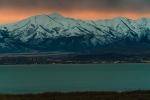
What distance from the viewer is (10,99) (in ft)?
136

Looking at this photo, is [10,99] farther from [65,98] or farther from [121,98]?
[121,98]

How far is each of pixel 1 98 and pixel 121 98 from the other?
13.0m

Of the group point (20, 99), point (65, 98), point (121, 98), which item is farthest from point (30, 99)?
point (121, 98)

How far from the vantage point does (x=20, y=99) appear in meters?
42.1

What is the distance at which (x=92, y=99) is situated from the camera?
40.9 metres

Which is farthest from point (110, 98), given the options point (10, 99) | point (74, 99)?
point (10, 99)

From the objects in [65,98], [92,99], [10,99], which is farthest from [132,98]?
[10,99]

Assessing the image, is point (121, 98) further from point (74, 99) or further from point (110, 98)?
point (74, 99)

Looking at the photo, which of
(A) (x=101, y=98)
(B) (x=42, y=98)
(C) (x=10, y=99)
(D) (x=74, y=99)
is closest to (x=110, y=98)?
(A) (x=101, y=98)

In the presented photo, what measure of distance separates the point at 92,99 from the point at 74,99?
1938 millimetres

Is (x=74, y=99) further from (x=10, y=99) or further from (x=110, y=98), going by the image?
(x=10, y=99)

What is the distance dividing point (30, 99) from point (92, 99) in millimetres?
6837

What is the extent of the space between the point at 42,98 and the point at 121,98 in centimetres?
884

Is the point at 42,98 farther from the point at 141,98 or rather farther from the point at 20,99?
the point at 141,98
